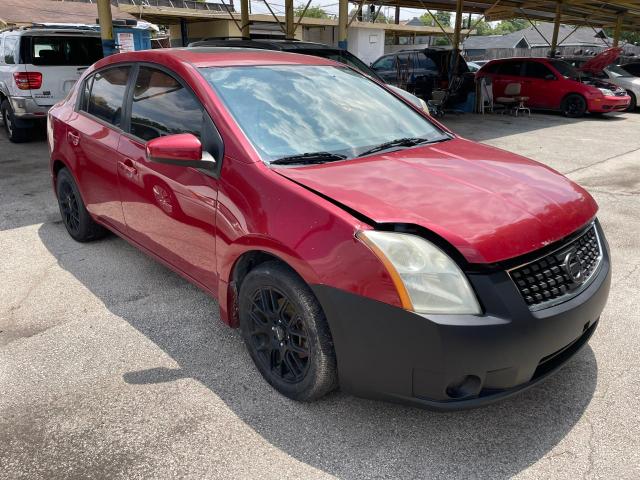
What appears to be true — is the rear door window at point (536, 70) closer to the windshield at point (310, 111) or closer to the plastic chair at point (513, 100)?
the plastic chair at point (513, 100)

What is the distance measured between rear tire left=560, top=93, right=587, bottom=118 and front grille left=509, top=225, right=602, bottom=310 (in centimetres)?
1331

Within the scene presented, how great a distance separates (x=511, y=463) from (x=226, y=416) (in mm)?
1277

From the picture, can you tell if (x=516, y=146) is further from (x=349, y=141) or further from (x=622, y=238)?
(x=349, y=141)

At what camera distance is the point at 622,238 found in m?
4.87

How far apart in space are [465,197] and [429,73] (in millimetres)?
13615

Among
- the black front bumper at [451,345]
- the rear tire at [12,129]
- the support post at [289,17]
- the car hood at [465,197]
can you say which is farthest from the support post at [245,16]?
the black front bumper at [451,345]

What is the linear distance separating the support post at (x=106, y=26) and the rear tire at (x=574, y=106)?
1156 cm

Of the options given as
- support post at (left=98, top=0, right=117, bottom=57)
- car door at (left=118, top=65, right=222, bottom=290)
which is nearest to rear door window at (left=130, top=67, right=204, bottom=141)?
car door at (left=118, top=65, right=222, bottom=290)

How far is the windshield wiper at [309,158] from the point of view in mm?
2623

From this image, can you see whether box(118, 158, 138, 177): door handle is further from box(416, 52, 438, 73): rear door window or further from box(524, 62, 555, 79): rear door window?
box(524, 62, 555, 79): rear door window

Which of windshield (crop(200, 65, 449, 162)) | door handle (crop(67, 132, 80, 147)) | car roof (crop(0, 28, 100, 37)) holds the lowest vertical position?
door handle (crop(67, 132, 80, 147))

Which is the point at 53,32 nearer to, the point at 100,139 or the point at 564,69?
the point at 100,139

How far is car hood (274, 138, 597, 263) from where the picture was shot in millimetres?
2129

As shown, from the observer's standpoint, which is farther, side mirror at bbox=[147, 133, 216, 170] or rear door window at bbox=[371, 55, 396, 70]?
rear door window at bbox=[371, 55, 396, 70]
